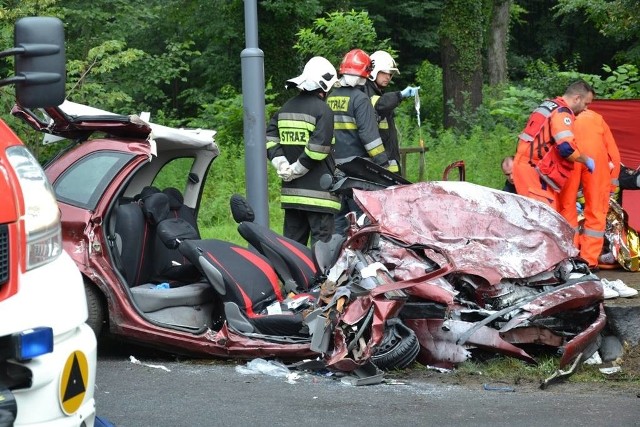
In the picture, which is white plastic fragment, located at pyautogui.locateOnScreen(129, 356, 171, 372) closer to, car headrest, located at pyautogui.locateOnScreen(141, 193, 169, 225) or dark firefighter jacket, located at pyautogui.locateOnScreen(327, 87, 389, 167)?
car headrest, located at pyautogui.locateOnScreen(141, 193, 169, 225)

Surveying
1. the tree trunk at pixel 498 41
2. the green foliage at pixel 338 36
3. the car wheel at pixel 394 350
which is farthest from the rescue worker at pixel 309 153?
the tree trunk at pixel 498 41

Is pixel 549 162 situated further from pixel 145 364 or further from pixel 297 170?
pixel 145 364

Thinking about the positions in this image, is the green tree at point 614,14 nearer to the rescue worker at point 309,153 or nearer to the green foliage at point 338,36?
the green foliage at point 338,36

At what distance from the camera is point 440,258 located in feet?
23.0

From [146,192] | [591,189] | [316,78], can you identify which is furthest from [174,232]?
[591,189]

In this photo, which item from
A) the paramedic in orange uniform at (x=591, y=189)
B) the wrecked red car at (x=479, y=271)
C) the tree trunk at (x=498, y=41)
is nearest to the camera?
the wrecked red car at (x=479, y=271)

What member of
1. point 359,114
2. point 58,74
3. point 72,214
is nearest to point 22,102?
point 58,74

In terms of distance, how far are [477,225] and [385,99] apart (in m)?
3.65

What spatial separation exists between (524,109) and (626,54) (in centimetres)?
435

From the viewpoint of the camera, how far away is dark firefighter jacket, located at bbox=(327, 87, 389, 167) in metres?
10.3

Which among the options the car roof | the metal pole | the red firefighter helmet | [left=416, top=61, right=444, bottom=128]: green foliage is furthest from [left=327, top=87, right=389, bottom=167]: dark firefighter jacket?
[left=416, top=61, right=444, bottom=128]: green foliage

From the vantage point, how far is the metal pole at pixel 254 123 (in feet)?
31.3

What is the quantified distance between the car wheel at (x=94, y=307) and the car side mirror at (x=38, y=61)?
2.91 metres

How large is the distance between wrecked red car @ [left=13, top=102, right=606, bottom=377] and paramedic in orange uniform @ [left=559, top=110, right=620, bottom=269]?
232cm
